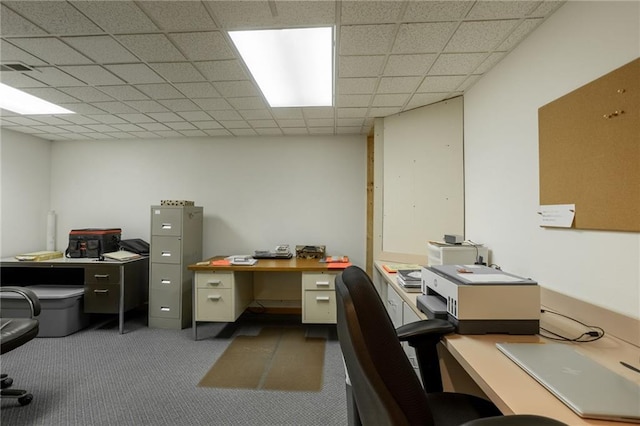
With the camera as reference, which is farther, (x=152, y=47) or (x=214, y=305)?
(x=214, y=305)

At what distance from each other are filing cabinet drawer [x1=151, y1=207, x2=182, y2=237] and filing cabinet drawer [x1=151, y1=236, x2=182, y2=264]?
4.0 inches

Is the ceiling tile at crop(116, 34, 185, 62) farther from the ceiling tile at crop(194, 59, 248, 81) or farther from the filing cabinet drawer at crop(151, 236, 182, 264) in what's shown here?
the filing cabinet drawer at crop(151, 236, 182, 264)

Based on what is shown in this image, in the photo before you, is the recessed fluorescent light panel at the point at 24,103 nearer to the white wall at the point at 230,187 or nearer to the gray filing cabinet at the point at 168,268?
the white wall at the point at 230,187

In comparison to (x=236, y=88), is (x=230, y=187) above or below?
below

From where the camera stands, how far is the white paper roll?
3.88 metres

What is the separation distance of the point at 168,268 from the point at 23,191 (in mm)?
2515

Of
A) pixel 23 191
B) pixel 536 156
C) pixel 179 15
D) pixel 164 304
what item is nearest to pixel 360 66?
pixel 179 15

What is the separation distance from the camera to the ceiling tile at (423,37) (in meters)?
1.61

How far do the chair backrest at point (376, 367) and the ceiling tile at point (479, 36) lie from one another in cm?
179

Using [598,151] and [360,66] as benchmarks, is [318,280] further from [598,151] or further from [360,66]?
[598,151]

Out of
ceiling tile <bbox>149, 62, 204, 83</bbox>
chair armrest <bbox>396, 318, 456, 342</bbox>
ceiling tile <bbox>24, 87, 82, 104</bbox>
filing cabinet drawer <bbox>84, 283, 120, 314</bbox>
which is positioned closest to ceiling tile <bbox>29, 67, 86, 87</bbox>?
ceiling tile <bbox>24, 87, 82, 104</bbox>

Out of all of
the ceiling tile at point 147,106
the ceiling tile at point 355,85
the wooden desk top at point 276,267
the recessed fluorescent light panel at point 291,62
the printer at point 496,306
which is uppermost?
the recessed fluorescent light panel at point 291,62

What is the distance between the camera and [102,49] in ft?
6.03

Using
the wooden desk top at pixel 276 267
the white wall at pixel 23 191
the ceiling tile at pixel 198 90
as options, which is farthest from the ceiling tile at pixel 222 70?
the white wall at pixel 23 191
